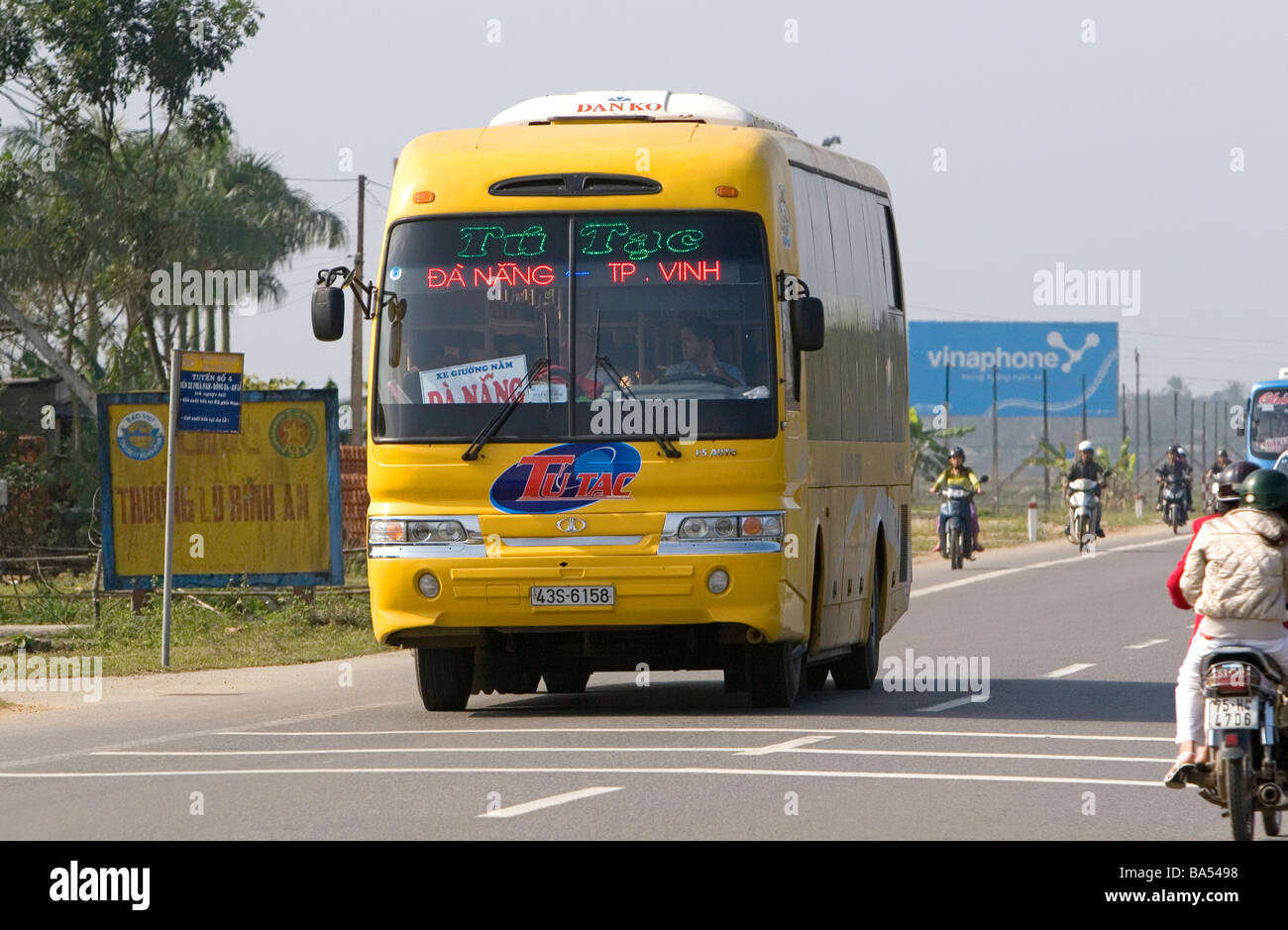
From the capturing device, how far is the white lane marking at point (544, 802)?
9.89 m

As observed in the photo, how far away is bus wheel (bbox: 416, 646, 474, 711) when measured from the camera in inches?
583

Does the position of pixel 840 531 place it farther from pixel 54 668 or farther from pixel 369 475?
pixel 54 668

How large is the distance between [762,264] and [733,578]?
6.31 feet

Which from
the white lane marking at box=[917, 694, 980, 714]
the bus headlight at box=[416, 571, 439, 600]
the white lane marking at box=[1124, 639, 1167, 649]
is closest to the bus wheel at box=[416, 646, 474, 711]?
the bus headlight at box=[416, 571, 439, 600]

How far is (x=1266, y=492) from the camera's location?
30.2 ft

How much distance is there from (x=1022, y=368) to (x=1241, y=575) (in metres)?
71.6

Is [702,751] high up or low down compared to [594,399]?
down

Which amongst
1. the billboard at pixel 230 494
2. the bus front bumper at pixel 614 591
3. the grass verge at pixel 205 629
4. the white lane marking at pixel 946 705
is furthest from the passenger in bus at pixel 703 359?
the billboard at pixel 230 494

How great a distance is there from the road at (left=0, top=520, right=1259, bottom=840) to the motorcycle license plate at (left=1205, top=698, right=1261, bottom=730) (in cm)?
78

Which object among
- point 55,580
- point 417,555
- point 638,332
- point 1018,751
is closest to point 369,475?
point 417,555

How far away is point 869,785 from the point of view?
10891 millimetres

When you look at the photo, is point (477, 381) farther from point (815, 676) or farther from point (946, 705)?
point (815, 676)

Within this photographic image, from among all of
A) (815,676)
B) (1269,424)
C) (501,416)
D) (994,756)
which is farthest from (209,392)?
(1269,424)

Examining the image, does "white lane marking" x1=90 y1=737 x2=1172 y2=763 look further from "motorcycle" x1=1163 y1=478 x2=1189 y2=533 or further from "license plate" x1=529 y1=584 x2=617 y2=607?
"motorcycle" x1=1163 y1=478 x2=1189 y2=533
